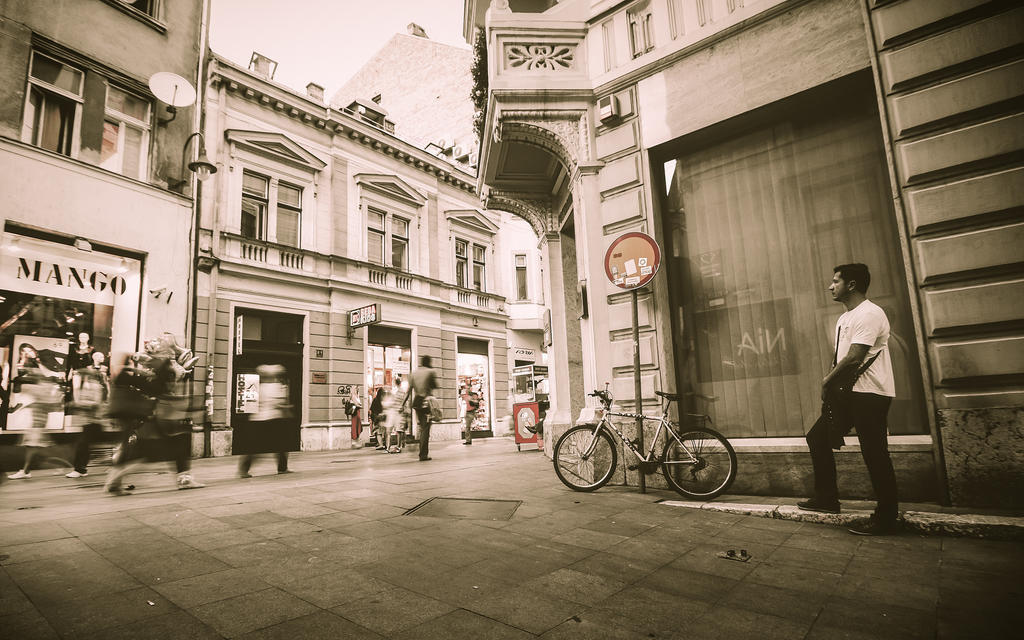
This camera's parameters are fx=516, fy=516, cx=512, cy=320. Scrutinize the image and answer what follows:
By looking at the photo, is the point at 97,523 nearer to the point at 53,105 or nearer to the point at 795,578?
the point at 795,578

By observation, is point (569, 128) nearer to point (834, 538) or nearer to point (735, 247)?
point (735, 247)

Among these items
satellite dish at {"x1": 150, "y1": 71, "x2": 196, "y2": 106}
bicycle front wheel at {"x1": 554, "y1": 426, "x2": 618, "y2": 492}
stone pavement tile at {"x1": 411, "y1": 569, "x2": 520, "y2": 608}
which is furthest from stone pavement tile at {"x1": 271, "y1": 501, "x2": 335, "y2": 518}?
satellite dish at {"x1": 150, "y1": 71, "x2": 196, "y2": 106}

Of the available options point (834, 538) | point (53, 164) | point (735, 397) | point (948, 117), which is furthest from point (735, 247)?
point (53, 164)

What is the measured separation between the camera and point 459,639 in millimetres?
2123

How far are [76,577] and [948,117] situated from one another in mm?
7259

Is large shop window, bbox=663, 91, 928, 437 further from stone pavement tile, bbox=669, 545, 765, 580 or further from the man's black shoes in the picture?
stone pavement tile, bbox=669, 545, 765, 580

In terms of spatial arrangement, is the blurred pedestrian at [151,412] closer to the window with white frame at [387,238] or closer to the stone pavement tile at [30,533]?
the stone pavement tile at [30,533]

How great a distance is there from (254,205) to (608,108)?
1210 cm

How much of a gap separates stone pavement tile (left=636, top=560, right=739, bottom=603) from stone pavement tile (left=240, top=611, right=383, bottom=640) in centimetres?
149

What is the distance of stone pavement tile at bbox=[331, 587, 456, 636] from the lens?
7.41ft

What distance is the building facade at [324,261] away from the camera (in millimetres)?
13844

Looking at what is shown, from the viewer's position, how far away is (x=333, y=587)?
2717mm

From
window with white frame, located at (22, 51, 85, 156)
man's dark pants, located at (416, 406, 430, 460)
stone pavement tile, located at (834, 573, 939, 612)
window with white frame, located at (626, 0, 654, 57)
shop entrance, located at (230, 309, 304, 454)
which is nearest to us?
stone pavement tile, located at (834, 573, 939, 612)

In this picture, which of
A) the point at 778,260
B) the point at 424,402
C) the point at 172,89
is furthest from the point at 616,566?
the point at 172,89
